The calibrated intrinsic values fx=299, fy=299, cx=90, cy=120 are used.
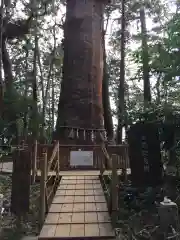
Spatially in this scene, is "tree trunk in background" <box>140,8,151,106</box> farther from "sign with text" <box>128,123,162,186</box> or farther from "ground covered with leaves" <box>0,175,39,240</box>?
"ground covered with leaves" <box>0,175,39,240</box>

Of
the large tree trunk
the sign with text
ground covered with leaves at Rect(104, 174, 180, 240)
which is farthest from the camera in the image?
the large tree trunk

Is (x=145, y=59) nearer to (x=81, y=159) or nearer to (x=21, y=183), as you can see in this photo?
(x=81, y=159)

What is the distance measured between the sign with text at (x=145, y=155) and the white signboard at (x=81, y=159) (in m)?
2.11

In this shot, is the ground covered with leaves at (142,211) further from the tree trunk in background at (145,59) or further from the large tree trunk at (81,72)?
the large tree trunk at (81,72)

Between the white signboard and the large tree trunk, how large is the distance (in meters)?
2.18

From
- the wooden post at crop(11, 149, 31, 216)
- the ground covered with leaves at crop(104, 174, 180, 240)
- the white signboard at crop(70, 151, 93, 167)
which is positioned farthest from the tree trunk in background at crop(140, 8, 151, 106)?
the wooden post at crop(11, 149, 31, 216)

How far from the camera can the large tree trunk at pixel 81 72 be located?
11.3 meters

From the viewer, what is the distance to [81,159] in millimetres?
8633

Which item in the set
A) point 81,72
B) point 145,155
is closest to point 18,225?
point 145,155

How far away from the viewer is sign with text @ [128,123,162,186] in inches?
257

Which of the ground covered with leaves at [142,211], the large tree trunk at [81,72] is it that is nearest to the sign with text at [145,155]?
the ground covered with leaves at [142,211]

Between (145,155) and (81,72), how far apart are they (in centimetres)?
601

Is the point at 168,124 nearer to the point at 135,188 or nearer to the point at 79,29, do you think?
the point at 135,188

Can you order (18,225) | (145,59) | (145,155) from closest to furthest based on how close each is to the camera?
(18,225) → (145,155) → (145,59)
